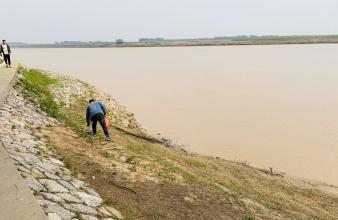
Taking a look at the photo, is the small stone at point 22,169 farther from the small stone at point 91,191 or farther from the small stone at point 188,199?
the small stone at point 188,199

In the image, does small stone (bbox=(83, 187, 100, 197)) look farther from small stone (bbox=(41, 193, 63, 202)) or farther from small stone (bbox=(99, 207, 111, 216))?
small stone (bbox=(41, 193, 63, 202))

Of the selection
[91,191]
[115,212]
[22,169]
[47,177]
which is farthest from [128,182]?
[22,169]

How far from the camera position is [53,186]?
8227mm

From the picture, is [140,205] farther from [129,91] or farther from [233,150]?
[129,91]

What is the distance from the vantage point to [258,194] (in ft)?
38.4

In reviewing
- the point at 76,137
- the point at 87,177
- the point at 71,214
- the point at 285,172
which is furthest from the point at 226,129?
the point at 71,214

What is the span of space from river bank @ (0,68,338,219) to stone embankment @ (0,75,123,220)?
0.8 inches

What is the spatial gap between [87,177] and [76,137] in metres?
4.02

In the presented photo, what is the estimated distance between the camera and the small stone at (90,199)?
8165 millimetres

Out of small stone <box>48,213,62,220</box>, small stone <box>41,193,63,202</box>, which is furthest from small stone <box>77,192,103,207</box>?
small stone <box>48,213,62,220</box>

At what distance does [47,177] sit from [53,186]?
53cm

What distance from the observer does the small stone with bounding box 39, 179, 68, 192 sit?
809 centimetres

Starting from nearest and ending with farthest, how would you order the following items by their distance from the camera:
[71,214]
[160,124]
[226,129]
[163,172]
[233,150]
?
1. [71,214]
2. [163,172]
3. [233,150]
4. [226,129]
5. [160,124]

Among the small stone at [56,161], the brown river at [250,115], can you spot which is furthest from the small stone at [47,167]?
the brown river at [250,115]
